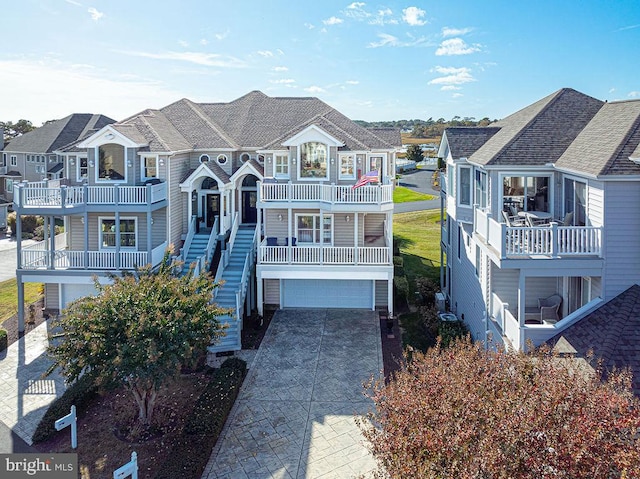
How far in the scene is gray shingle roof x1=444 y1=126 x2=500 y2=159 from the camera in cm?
2088

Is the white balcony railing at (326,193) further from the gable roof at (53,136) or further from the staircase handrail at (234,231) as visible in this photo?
the gable roof at (53,136)

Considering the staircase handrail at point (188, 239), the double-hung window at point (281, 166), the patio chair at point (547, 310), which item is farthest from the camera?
the double-hung window at point (281, 166)

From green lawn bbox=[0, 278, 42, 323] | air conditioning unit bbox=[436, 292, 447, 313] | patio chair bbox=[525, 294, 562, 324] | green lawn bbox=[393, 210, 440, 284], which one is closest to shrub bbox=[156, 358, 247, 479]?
patio chair bbox=[525, 294, 562, 324]

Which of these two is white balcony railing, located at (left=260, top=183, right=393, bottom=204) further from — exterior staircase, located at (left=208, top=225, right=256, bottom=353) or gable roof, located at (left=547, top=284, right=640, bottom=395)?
gable roof, located at (left=547, top=284, right=640, bottom=395)

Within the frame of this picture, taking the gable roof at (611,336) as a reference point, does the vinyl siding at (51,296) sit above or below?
below

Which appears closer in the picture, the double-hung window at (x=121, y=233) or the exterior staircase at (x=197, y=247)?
the exterior staircase at (x=197, y=247)

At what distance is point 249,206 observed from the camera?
2766cm

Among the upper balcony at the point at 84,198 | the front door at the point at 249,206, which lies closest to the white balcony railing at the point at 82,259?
the upper balcony at the point at 84,198

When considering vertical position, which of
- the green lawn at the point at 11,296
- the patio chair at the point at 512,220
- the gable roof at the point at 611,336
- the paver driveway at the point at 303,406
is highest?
the patio chair at the point at 512,220

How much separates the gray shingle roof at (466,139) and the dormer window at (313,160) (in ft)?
18.7

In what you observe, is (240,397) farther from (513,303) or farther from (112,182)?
(112,182)

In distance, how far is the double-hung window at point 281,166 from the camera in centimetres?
2453

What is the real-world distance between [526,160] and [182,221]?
656 inches

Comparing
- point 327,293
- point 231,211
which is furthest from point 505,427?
point 231,211
